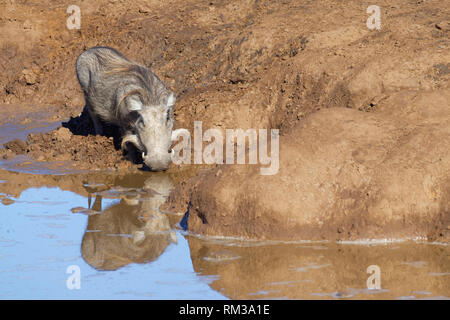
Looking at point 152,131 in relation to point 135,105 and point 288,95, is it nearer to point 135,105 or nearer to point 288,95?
point 135,105

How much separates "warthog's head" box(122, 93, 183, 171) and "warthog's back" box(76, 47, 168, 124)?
14 centimetres

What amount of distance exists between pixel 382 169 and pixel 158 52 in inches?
298

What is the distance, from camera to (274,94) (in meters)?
10.8

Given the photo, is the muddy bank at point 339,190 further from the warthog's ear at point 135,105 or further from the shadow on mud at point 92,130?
the shadow on mud at point 92,130

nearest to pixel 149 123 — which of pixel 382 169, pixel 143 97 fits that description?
pixel 143 97

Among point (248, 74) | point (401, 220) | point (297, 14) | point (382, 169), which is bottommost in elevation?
point (401, 220)

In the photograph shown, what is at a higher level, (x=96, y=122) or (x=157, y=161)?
(x=96, y=122)

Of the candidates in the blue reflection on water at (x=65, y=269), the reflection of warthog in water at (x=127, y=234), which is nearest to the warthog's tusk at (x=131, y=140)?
the reflection of warthog in water at (x=127, y=234)

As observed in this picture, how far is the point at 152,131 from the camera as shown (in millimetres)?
10133

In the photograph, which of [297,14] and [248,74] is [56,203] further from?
[297,14]

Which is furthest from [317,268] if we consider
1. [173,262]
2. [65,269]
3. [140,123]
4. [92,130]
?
[92,130]

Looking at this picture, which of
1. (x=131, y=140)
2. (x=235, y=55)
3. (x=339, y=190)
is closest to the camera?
(x=339, y=190)

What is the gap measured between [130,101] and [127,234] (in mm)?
3204

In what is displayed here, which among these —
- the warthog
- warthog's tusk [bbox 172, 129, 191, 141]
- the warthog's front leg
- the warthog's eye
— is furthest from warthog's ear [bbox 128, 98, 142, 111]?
the warthog's front leg
